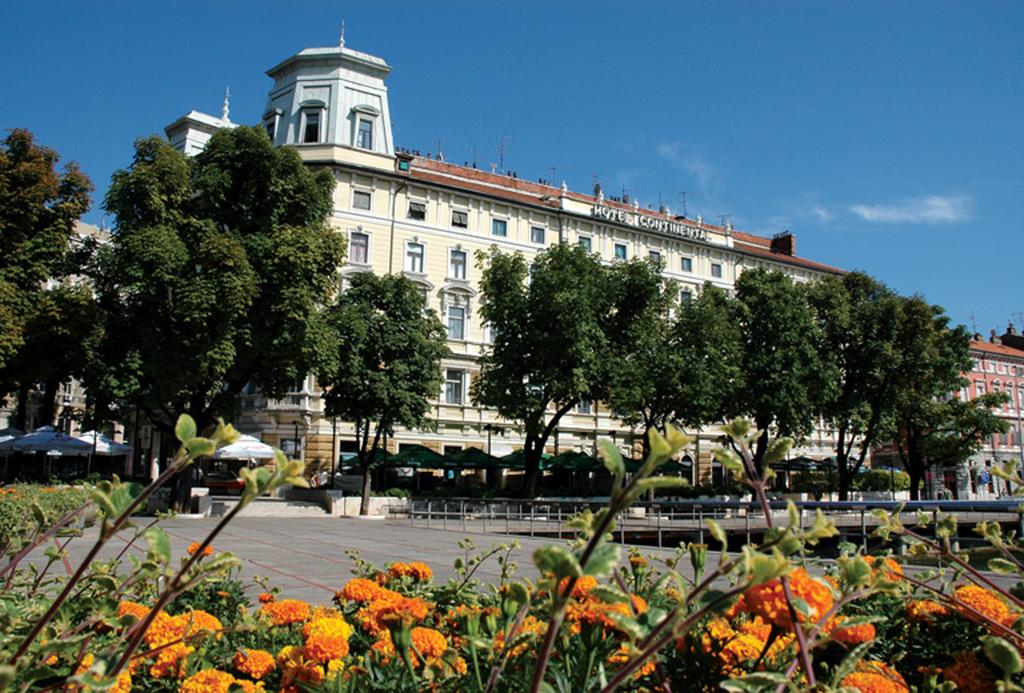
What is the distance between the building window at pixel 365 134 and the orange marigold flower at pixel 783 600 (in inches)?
1641

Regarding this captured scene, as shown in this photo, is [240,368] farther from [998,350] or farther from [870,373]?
[998,350]

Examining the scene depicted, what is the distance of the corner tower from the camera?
40.7 m

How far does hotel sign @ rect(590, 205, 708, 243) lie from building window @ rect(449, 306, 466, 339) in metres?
9.83

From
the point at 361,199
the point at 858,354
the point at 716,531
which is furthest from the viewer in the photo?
the point at 361,199

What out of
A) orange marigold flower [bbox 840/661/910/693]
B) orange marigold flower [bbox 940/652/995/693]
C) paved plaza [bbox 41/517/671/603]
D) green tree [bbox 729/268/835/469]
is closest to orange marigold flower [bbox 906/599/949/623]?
orange marigold flower [bbox 940/652/995/693]

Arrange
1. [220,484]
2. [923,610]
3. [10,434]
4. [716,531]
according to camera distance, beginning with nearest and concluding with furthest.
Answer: [716,531] < [923,610] < [10,434] < [220,484]

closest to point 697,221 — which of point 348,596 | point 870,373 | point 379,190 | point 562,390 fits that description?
point 870,373

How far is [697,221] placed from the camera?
51.8 meters

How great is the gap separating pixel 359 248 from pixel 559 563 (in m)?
40.0

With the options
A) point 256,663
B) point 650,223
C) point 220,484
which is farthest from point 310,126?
point 256,663

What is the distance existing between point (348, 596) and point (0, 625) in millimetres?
1287

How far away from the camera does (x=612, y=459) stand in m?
1.14

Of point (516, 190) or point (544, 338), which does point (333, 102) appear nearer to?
point (516, 190)

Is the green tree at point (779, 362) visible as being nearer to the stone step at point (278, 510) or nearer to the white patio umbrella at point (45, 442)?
the stone step at point (278, 510)
